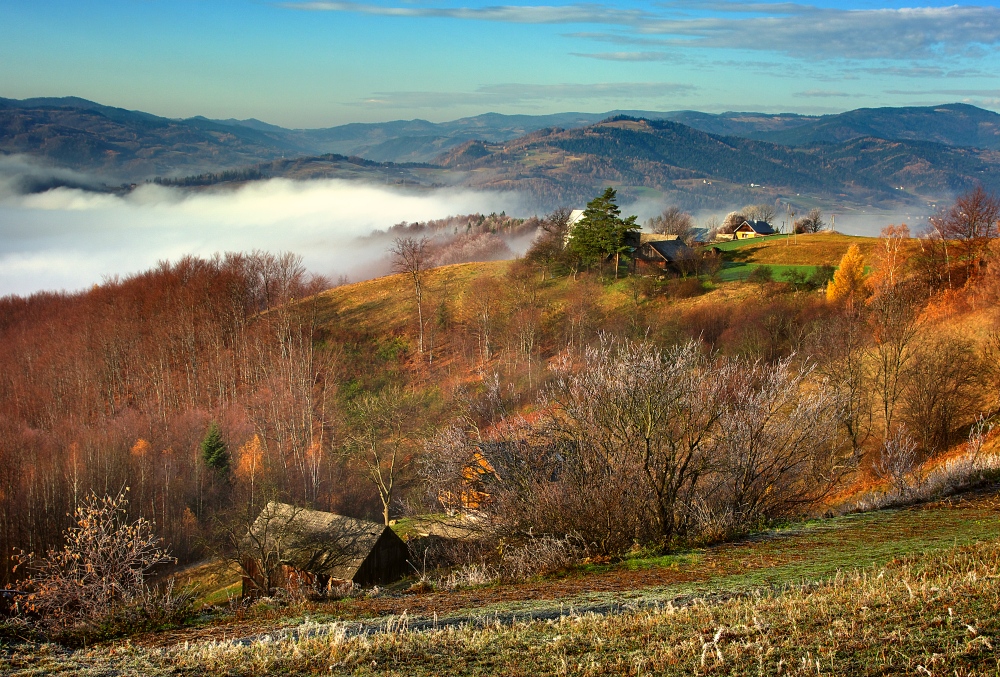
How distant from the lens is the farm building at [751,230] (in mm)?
98750

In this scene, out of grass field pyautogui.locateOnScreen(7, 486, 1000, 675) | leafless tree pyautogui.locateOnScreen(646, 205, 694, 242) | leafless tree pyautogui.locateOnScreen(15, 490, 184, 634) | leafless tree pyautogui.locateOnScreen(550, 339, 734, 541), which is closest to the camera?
grass field pyautogui.locateOnScreen(7, 486, 1000, 675)

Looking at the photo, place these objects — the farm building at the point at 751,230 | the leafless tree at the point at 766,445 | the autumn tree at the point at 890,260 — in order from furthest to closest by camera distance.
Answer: the farm building at the point at 751,230
the autumn tree at the point at 890,260
the leafless tree at the point at 766,445

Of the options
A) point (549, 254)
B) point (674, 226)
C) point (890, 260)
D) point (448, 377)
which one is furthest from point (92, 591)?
point (674, 226)

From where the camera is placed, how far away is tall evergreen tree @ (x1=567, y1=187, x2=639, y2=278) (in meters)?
67.9

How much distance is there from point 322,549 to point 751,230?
299 feet

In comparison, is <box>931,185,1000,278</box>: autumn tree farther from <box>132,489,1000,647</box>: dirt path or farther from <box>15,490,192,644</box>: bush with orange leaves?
<box>15,490,192,644</box>: bush with orange leaves

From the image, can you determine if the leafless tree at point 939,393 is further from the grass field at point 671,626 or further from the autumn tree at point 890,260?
the grass field at point 671,626

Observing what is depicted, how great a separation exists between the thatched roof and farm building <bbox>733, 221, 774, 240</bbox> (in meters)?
85.8

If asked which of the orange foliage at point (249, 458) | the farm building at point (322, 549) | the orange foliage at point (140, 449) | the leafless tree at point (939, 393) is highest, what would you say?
the leafless tree at point (939, 393)

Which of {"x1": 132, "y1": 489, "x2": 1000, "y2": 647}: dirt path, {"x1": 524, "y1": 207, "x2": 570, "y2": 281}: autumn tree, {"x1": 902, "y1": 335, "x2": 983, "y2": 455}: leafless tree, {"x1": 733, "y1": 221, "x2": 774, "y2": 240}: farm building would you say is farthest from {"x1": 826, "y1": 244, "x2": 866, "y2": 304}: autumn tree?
{"x1": 733, "y1": 221, "x2": 774, "y2": 240}: farm building

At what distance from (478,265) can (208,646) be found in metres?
75.6

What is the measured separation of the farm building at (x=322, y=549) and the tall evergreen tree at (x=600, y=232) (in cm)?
4826

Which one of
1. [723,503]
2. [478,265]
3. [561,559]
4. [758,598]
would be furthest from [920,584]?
[478,265]

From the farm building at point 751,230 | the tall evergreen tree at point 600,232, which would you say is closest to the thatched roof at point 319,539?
the tall evergreen tree at point 600,232
